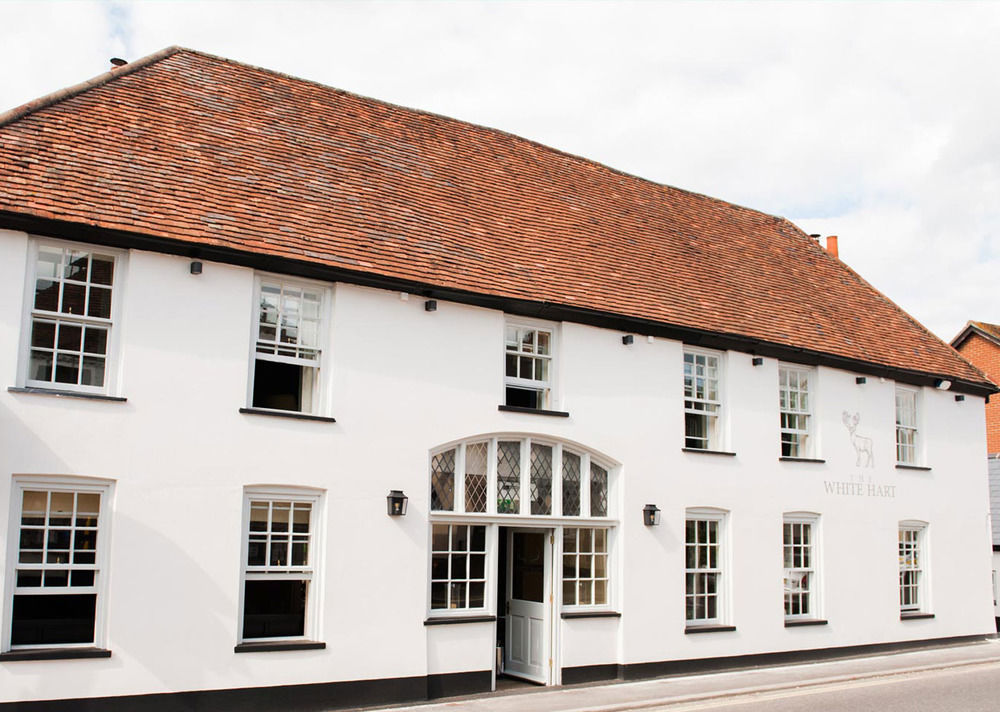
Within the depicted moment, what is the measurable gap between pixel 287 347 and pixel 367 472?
1963mm

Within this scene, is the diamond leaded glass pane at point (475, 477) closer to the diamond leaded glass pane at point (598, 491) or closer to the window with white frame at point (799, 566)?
the diamond leaded glass pane at point (598, 491)

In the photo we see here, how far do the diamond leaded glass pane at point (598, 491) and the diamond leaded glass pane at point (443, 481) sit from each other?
2.62m

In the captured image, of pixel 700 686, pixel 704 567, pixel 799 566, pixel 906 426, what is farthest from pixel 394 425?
pixel 906 426

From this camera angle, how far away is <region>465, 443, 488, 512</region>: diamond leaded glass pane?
14.2 metres

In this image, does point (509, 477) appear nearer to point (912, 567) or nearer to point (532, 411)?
point (532, 411)

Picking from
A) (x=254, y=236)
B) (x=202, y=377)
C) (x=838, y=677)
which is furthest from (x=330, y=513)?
(x=838, y=677)

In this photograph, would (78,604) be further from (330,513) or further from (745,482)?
(745,482)

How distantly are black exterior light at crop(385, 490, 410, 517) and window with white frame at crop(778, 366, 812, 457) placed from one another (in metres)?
8.43

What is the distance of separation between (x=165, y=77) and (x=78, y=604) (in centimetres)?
818

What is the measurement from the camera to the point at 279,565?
40.8ft

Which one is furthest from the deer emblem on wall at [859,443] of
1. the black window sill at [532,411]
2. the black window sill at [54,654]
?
the black window sill at [54,654]

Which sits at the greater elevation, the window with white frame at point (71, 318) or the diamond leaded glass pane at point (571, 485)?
the window with white frame at point (71, 318)

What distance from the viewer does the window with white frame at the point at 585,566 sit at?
15.2 m

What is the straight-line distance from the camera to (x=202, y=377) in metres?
12.1
